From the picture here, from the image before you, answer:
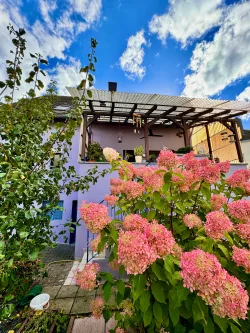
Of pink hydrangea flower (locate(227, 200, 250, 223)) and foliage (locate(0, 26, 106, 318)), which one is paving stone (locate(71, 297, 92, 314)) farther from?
pink hydrangea flower (locate(227, 200, 250, 223))

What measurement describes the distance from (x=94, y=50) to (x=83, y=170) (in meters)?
4.33

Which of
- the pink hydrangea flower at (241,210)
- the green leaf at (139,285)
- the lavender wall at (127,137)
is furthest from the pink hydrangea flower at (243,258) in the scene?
the lavender wall at (127,137)

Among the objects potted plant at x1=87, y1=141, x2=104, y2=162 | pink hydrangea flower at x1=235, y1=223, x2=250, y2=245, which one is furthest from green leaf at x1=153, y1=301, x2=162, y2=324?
potted plant at x1=87, y1=141, x2=104, y2=162

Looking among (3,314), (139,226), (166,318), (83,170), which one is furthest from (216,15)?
(3,314)

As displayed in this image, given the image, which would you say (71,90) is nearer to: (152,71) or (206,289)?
(152,71)

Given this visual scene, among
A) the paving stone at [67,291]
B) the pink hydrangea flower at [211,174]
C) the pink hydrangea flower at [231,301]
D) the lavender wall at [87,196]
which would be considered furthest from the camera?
the lavender wall at [87,196]

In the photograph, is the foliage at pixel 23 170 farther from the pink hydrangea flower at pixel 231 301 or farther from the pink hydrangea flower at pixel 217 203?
the pink hydrangea flower at pixel 217 203

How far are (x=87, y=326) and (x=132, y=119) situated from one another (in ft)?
22.0

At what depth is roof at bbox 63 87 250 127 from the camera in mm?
5211

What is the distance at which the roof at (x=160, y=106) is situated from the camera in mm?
5211

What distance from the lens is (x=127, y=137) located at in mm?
8398

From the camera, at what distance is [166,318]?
97 centimetres

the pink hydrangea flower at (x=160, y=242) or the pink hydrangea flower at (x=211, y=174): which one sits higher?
the pink hydrangea flower at (x=211, y=174)

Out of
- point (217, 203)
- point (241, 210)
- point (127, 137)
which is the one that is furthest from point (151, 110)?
point (241, 210)
